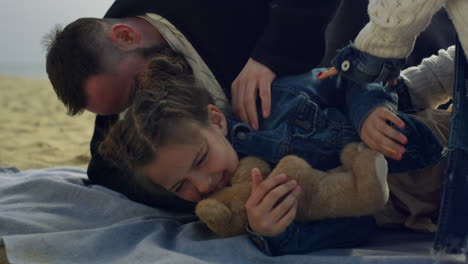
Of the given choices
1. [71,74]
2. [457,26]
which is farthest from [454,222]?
[71,74]

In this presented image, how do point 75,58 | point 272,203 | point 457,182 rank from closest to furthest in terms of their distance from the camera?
point 457,182 < point 272,203 < point 75,58

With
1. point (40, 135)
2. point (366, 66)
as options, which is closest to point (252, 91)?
point (366, 66)

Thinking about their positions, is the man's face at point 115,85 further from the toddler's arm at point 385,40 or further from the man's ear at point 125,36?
the toddler's arm at point 385,40

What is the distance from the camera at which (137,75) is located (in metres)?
1.61

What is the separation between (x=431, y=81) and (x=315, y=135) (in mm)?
422

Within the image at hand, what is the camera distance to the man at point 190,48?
162 cm

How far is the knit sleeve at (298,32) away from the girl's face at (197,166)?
1.42ft

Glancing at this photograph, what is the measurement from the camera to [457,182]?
1.11 meters

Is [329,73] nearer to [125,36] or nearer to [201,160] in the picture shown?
[201,160]

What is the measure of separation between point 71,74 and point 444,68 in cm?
114

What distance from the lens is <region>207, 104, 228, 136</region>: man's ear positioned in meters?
1.42

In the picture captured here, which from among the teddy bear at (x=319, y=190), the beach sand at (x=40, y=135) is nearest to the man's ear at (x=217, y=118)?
the teddy bear at (x=319, y=190)

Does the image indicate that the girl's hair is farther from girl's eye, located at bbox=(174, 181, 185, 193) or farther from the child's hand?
the child's hand

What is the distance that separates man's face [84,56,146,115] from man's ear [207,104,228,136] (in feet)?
0.99
